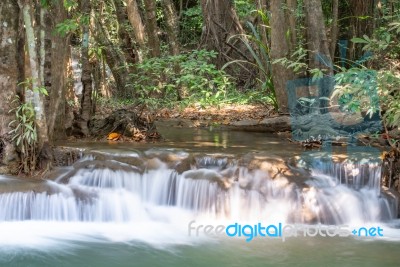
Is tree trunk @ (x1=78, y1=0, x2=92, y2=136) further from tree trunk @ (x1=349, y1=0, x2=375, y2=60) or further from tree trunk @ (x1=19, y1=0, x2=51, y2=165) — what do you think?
tree trunk @ (x1=349, y1=0, x2=375, y2=60)

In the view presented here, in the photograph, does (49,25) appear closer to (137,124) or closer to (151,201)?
(137,124)

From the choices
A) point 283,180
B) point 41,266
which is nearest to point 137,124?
point 283,180

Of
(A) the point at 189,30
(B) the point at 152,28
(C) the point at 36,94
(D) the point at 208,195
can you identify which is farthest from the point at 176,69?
(A) the point at 189,30

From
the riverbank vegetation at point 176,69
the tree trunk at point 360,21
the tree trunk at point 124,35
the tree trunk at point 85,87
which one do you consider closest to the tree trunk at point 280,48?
the riverbank vegetation at point 176,69

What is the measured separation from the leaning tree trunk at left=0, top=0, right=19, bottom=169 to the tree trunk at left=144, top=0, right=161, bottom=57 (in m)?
6.65

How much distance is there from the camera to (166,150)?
732 cm

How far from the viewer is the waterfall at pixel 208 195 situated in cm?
640

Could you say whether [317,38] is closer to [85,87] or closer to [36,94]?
[85,87]

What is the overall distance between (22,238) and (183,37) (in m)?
14.6

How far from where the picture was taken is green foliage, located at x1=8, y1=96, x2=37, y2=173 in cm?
677

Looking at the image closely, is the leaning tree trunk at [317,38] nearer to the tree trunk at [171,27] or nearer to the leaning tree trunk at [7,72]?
the leaning tree trunk at [7,72]

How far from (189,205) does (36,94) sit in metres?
2.40

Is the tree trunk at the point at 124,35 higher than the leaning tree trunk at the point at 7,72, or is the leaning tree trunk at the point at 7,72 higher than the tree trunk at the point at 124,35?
the tree trunk at the point at 124,35

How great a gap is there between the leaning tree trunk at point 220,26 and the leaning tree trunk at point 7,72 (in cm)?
965
